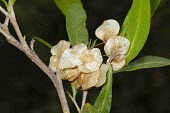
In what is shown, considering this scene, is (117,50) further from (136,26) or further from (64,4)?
(64,4)

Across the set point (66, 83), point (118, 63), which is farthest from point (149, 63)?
point (66, 83)

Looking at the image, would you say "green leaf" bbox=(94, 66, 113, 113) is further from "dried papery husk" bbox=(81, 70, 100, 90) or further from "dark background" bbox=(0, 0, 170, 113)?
"dark background" bbox=(0, 0, 170, 113)

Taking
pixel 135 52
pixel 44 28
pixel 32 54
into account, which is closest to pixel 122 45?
pixel 135 52

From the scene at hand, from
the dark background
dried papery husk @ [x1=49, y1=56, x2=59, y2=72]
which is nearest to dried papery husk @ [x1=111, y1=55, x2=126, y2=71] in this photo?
dried papery husk @ [x1=49, y1=56, x2=59, y2=72]

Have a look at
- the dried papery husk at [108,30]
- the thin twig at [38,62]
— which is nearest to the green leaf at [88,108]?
the thin twig at [38,62]

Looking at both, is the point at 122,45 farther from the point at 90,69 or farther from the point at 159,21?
the point at 159,21

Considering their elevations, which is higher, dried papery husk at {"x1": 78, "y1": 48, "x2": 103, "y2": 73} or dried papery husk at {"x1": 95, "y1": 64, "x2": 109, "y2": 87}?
dried papery husk at {"x1": 78, "y1": 48, "x2": 103, "y2": 73}

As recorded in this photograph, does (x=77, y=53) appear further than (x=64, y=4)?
No
